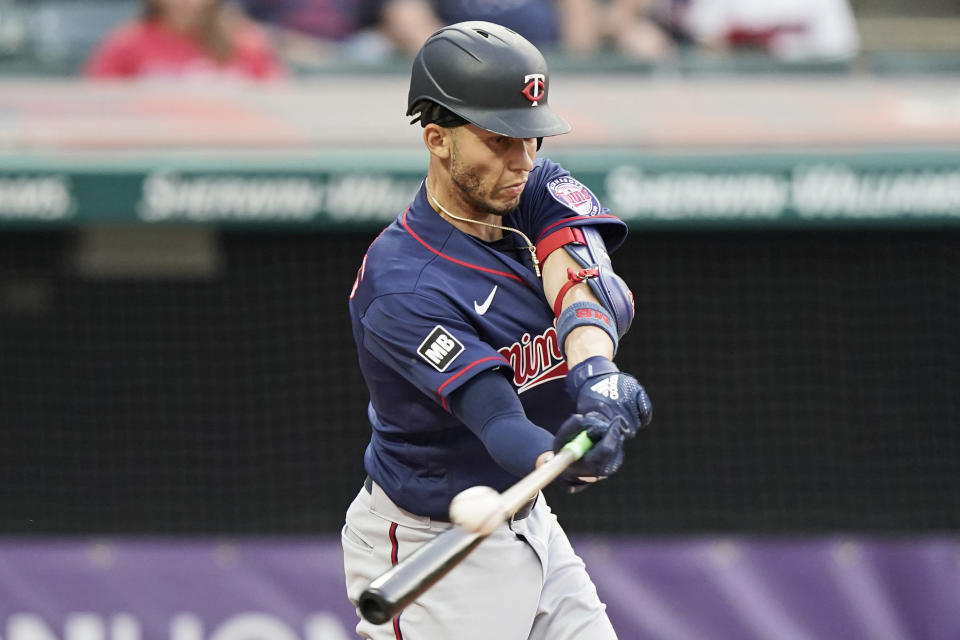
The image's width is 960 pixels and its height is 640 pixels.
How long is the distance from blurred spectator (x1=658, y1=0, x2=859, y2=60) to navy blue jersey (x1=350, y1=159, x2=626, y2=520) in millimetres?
2892

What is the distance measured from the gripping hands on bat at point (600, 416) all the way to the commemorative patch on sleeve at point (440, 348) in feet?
0.64

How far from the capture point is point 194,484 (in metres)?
5.16

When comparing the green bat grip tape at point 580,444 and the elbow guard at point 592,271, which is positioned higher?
the elbow guard at point 592,271

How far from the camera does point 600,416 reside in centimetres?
221

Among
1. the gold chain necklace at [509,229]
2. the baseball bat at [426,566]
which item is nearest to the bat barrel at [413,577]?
the baseball bat at [426,566]

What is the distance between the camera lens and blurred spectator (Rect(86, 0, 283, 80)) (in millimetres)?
4895

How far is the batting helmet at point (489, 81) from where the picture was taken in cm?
238

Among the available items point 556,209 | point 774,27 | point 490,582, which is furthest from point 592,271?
point 774,27

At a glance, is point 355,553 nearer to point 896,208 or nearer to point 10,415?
point 896,208

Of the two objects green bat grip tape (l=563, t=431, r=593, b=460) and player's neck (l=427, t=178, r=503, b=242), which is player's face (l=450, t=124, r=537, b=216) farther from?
green bat grip tape (l=563, t=431, r=593, b=460)

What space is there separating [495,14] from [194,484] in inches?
79.8

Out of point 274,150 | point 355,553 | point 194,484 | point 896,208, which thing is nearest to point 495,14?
point 274,150

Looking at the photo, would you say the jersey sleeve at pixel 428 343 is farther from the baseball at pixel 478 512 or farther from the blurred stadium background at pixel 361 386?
the blurred stadium background at pixel 361 386

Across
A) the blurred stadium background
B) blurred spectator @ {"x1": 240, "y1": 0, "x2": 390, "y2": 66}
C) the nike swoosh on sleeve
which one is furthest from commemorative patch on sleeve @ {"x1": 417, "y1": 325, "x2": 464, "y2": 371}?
blurred spectator @ {"x1": 240, "y1": 0, "x2": 390, "y2": 66}
